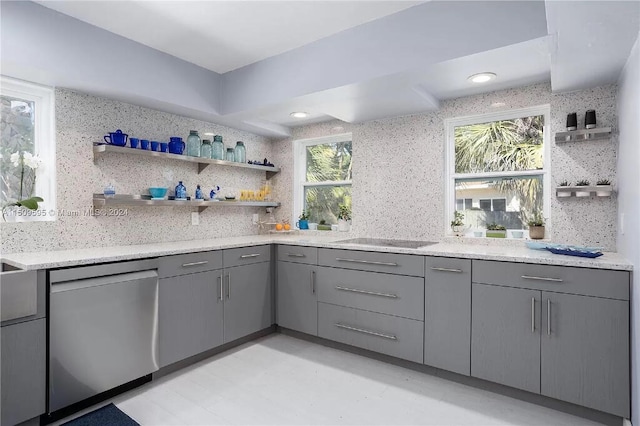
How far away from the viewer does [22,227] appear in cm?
244

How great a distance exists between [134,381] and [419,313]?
2.10 metres

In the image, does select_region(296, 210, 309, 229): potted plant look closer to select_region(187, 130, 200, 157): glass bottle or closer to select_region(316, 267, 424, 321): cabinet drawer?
select_region(316, 267, 424, 321): cabinet drawer

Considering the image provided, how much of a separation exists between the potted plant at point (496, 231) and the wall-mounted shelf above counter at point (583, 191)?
1.69 ft

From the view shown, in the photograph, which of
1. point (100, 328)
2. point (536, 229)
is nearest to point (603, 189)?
point (536, 229)

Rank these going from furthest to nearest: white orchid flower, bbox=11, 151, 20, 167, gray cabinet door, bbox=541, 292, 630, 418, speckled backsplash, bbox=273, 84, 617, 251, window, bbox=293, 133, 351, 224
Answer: window, bbox=293, 133, 351, 224
speckled backsplash, bbox=273, 84, 617, 251
white orchid flower, bbox=11, 151, 20, 167
gray cabinet door, bbox=541, 292, 630, 418

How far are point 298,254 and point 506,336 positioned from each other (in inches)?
70.3

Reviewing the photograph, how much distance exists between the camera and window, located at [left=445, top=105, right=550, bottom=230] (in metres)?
2.91

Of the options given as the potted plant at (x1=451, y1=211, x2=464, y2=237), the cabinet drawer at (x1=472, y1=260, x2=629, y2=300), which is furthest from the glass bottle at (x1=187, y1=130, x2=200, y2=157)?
the cabinet drawer at (x1=472, y1=260, x2=629, y2=300)

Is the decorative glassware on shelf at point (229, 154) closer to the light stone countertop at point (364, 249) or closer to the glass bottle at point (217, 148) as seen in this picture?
the glass bottle at point (217, 148)

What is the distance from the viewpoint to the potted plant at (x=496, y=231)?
301cm

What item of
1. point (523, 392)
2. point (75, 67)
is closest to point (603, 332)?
point (523, 392)

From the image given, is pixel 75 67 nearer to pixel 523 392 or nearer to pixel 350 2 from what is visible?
pixel 350 2

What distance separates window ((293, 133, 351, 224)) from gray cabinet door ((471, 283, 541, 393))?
1917 millimetres

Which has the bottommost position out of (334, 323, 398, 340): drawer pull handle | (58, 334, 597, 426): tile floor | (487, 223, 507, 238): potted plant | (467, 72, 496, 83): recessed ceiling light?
(58, 334, 597, 426): tile floor
